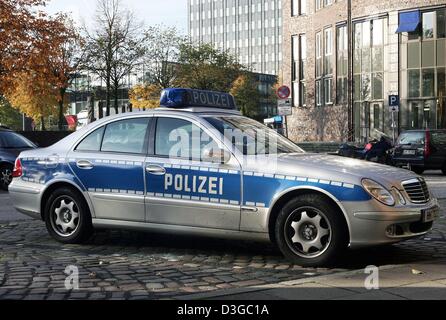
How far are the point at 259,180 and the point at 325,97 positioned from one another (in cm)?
3654

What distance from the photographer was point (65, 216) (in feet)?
24.0

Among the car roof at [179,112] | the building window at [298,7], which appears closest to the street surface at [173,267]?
the car roof at [179,112]

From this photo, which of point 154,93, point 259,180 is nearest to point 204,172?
point 259,180

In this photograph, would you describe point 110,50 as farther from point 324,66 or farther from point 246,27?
point 246,27

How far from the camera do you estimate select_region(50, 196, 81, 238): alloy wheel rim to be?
7254 millimetres

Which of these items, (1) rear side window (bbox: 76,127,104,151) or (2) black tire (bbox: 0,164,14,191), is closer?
(1) rear side window (bbox: 76,127,104,151)

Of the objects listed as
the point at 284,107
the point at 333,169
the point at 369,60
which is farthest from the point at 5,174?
the point at 369,60

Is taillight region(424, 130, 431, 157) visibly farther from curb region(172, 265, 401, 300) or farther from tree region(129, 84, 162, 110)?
tree region(129, 84, 162, 110)

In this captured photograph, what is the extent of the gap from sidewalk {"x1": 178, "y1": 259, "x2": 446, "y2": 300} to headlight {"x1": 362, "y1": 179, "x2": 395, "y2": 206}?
642 millimetres

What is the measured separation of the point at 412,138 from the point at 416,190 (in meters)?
16.0

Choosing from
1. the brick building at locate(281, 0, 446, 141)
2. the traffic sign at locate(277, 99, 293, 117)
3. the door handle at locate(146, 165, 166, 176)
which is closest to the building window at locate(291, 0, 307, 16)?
the brick building at locate(281, 0, 446, 141)

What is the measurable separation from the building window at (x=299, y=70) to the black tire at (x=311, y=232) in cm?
3991

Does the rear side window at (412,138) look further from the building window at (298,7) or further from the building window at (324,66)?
the building window at (298,7)

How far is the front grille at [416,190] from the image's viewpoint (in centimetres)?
599
